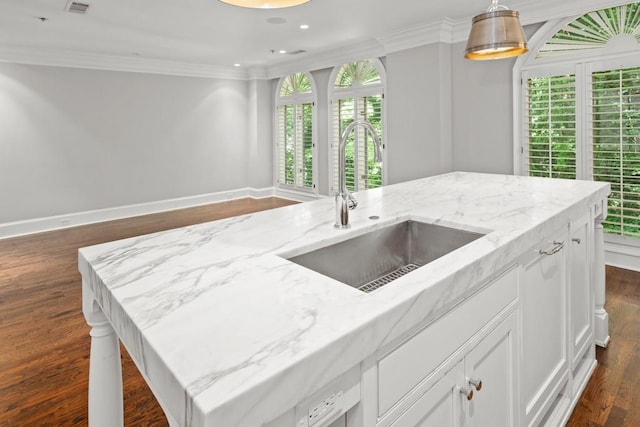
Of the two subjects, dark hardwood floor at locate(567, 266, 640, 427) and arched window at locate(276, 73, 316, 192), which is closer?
dark hardwood floor at locate(567, 266, 640, 427)

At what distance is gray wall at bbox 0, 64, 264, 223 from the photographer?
577cm

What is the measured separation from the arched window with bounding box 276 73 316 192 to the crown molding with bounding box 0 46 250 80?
3.33 feet

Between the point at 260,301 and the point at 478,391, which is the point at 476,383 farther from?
the point at 260,301

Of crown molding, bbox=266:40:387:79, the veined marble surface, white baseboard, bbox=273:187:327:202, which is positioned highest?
crown molding, bbox=266:40:387:79

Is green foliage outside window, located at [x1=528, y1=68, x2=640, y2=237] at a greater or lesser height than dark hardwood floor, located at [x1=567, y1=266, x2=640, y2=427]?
greater

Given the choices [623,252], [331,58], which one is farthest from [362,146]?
[623,252]

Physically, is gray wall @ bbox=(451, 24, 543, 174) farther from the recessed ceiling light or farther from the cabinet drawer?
the cabinet drawer

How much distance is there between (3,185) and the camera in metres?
5.68

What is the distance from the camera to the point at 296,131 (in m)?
7.60

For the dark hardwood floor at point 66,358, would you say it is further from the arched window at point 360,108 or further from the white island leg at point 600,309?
the arched window at point 360,108

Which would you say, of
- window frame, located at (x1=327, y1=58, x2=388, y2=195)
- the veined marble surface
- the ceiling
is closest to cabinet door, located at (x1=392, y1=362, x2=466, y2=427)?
the veined marble surface

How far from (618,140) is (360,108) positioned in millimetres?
3459

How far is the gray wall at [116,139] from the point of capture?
18.9 feet

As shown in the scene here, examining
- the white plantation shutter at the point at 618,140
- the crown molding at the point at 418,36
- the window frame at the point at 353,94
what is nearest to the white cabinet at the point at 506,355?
the white plantation shutter at the point at 618,140
